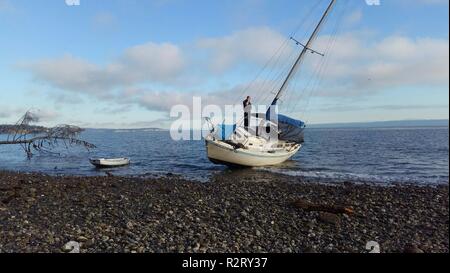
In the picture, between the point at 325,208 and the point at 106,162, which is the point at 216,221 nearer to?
the point at 325,208

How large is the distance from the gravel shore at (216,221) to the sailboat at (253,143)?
12410 mm

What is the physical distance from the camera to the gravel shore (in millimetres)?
11133

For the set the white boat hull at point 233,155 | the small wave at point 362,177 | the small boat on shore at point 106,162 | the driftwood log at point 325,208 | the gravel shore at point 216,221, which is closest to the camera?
the gravel shore at point 216,221

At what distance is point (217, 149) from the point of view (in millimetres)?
33344

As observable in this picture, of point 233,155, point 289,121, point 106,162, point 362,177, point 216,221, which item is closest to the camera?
point 216,221

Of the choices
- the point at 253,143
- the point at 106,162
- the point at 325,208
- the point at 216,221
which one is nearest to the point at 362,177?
the point at 253,143

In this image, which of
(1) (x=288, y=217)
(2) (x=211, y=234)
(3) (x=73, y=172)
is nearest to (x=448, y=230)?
(1) (x=288, y=217)

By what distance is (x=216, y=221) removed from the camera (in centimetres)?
1356

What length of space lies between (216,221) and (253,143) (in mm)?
21819

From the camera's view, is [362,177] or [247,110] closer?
[362,177]

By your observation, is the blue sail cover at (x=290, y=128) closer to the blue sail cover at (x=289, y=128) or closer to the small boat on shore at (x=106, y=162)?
the blue sail cover at (x=289, y=128)

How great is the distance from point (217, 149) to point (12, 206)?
19782 millimetres

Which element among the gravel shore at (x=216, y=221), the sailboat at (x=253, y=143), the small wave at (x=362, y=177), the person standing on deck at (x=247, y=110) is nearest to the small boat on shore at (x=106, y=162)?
the sailboat at (x=253, y=143)

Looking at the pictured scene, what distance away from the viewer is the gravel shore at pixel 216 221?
36.5 feet
